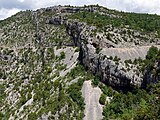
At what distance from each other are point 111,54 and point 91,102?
1657 centimetres

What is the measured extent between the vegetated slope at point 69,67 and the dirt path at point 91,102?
56.7 inches

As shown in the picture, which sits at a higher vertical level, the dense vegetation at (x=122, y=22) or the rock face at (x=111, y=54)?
the dense vegetation at (x=122, y=22)

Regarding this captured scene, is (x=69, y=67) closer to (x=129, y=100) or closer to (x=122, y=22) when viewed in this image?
(x=129, y=100)

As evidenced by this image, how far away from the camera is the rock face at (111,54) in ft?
339

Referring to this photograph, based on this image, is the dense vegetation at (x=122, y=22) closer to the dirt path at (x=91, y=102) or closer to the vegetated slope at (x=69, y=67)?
the vegetated slope at (x=69, y=67)

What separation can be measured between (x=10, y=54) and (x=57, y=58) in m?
37.8

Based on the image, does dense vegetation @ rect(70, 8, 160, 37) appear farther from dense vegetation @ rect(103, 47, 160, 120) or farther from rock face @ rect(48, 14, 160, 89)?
dense vegetation @ rect(103, 47, 160, 120)

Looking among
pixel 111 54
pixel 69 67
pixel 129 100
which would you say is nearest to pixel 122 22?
pixel 69 67

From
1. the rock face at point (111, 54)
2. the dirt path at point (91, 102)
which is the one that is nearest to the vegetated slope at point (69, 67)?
the rock face at point (111, 54)

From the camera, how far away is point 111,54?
358 ft

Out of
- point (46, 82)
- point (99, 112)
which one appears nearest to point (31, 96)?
point (46, 82)

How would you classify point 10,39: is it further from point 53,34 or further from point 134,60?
point 134,60

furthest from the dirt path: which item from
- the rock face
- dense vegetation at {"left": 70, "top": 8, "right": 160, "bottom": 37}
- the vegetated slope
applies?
dense vegetation at {"left": 70, "top": 8, "right": 160, "bottom": 37}

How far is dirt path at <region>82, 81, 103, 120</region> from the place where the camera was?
318 feet
